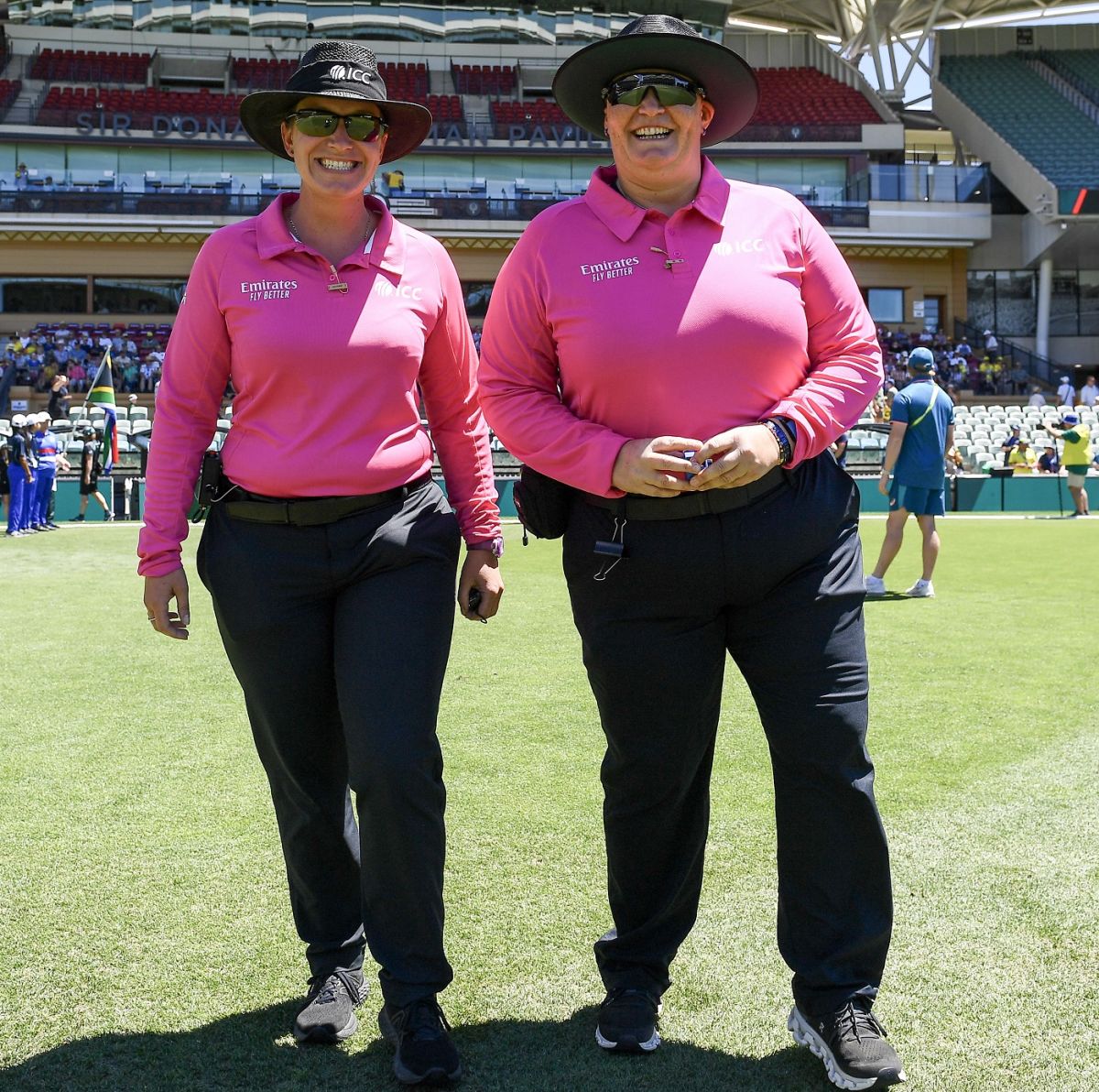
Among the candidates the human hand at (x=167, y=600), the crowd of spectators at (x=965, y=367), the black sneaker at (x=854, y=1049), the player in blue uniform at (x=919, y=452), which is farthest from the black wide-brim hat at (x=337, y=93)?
the crowd of spectators at (x=965, y=367)

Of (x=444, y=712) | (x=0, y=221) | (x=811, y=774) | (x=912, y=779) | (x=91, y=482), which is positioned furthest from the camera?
(x=0, y=221)

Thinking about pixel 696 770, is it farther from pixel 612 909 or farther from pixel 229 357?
pixel 229 357

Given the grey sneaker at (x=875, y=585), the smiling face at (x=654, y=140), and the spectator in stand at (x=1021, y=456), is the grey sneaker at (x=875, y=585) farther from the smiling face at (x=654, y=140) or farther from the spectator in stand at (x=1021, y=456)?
the spectator in stand at (x=1021, y=456)

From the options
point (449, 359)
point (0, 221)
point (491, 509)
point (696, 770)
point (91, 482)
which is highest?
point (0, 221)

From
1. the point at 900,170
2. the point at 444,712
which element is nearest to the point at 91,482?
the point at 444,712

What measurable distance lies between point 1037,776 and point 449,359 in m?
2.96

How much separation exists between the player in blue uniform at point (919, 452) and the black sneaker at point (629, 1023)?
23.7ft

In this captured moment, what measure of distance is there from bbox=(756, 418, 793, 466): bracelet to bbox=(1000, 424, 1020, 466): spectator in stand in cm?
2448

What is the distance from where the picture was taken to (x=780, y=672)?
2672 mm

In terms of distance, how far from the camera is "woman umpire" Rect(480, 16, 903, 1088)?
Answer: 8.59 feet

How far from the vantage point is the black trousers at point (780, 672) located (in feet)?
8.67

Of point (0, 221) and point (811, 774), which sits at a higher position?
point (0, 221)

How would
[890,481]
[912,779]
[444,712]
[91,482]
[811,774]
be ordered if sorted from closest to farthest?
[811,774], [912,779], [444,712], [890,481], [91,482]

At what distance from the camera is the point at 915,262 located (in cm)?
4184
